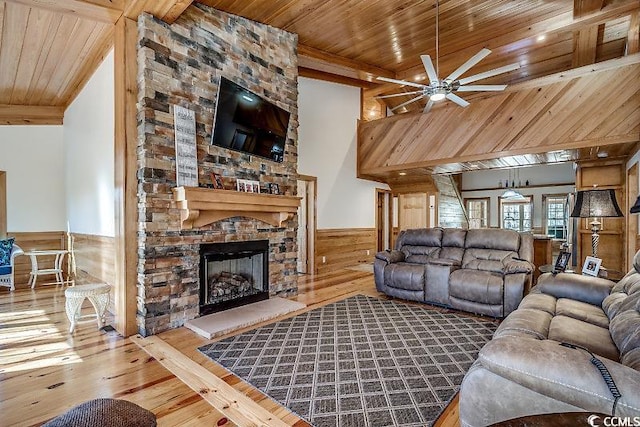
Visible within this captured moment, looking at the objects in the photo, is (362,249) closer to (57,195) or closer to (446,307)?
(446,307)

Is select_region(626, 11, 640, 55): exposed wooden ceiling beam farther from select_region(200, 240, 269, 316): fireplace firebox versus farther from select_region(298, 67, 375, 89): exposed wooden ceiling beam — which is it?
select_region(200, 240, 269, 316): fireplace firebox

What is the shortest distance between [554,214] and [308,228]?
9.17 metres

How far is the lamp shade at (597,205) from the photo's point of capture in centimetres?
314

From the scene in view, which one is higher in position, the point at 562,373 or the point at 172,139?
the point at 172,139

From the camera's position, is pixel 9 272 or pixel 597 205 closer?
pixel 597 205

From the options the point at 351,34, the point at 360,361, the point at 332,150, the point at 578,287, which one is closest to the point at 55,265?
the point at 332,150

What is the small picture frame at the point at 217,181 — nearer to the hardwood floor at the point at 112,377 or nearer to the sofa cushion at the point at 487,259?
the hardwood floor at the point at 112,377

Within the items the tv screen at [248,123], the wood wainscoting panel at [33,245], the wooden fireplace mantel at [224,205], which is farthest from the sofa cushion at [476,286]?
the wood wainscoting panel at [33,245]

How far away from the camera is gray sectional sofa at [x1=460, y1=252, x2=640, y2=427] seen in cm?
110

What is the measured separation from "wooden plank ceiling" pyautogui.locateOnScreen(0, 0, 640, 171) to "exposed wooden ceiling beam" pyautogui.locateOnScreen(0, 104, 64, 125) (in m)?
0.01

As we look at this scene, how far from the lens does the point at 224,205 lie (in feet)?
11.3

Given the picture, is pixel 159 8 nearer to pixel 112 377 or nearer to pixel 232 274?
pixel 232 274

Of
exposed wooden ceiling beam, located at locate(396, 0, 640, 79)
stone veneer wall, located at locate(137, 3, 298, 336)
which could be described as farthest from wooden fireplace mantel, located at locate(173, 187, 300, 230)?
exposed wooden ceiling beam, located at locate(396, 0, 640, 79)

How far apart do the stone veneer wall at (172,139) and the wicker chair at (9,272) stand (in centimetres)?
306
